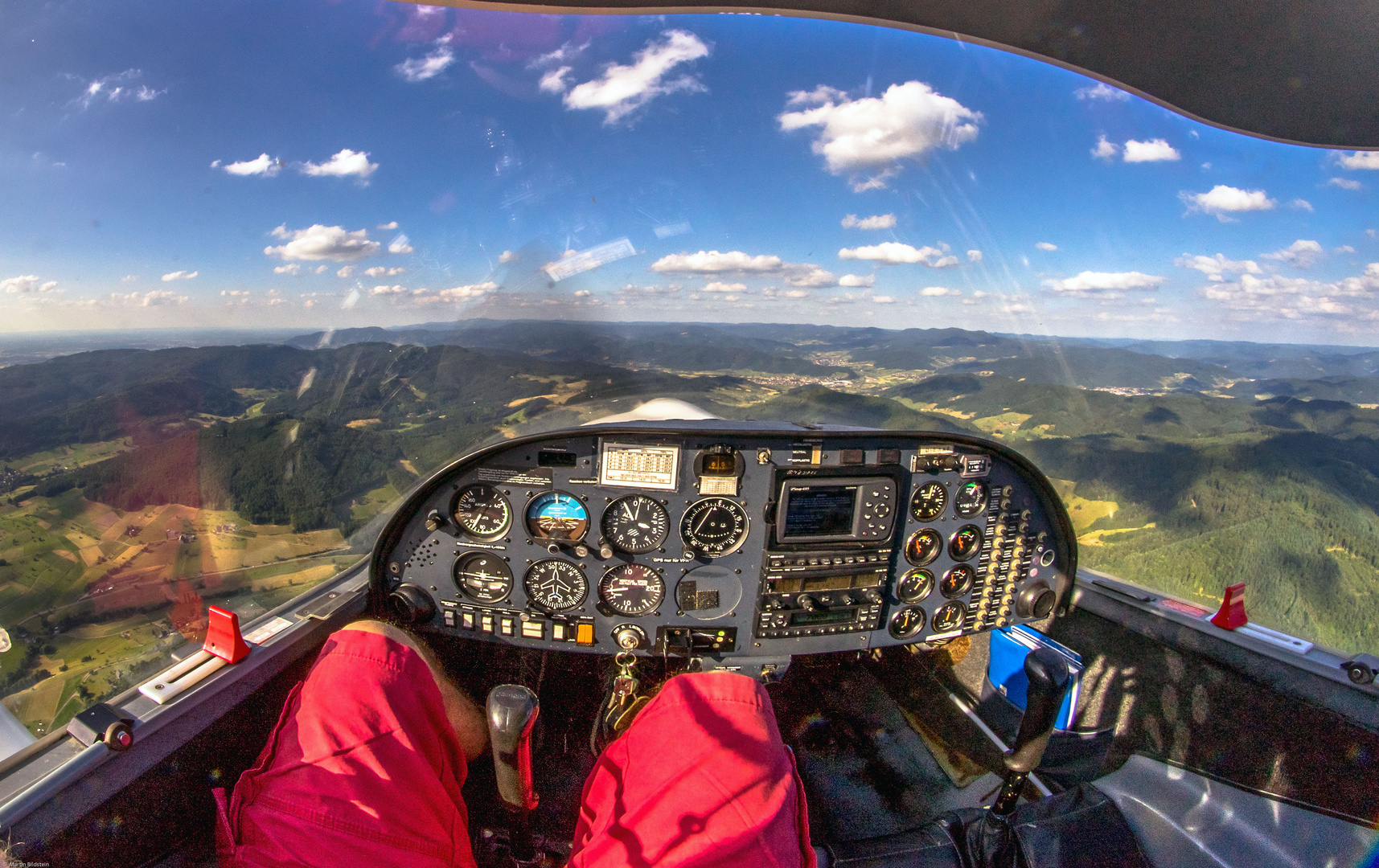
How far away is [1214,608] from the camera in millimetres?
2469

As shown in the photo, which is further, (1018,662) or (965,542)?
(965,542)

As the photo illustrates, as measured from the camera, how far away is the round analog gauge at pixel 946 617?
111 inches

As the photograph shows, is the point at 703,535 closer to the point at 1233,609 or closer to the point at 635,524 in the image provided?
the point at 635,524

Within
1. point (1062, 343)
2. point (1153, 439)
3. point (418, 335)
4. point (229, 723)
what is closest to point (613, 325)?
point (418, 335)

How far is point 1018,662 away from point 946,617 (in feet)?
1.19

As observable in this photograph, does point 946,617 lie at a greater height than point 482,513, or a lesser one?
lesser

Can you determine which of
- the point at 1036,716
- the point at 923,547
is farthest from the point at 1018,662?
the point at 1036,716

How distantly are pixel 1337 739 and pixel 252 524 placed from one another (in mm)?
4239

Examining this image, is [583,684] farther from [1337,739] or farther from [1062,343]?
[1062,343]

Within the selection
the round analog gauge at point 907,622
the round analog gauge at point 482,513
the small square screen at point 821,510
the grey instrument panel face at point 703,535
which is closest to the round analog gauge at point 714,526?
the grey instrument panel face at point 703,535

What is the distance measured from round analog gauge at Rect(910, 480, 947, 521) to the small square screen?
1.09 feet

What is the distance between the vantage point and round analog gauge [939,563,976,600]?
2771mm

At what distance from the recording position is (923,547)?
270 centimetres

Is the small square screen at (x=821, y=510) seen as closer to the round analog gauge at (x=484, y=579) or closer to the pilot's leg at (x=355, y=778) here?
the round analog gauge at (x=484, y=579)
